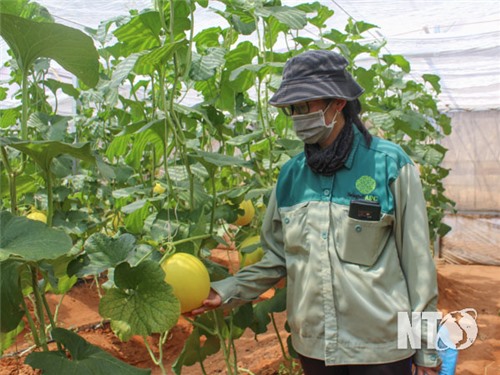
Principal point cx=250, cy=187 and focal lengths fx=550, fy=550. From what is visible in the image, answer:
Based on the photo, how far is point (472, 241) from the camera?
655cm

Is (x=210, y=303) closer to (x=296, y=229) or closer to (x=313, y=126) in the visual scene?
(x=296, y=229)

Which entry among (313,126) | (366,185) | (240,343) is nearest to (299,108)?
(313,126)

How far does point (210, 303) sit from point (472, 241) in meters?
5.87

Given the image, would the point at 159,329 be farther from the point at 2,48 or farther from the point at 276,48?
the point at 276,48

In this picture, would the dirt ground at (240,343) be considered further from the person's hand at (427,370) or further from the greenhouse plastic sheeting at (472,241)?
the greenhouse plastic sheeting at (472,241)

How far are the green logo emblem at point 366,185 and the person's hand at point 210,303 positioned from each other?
45cm

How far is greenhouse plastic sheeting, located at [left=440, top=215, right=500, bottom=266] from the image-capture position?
645cm

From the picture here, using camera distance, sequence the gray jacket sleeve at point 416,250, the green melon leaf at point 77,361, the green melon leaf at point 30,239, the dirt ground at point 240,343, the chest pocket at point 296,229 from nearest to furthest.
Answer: the green melon leaf at point 30,239 < the green melon leaf at point 77,361 < the gray jacket sleeve at point 416,250 < the chest pocket at point 296,229 < the dirt ground at point 240,343

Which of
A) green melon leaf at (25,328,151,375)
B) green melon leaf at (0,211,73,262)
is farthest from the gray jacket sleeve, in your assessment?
green melon leaf at (0,211,73,262)

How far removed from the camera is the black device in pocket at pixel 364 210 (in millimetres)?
1285

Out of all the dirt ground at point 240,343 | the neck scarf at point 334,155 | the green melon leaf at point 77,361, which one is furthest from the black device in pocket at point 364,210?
the dirt ground at point 240,343

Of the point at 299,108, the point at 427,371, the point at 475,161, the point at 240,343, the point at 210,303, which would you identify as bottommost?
the point at 240,343

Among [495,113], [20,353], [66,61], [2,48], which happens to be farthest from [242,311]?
[495,113]

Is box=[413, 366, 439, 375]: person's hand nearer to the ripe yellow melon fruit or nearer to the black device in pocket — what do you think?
the black device in pocket
